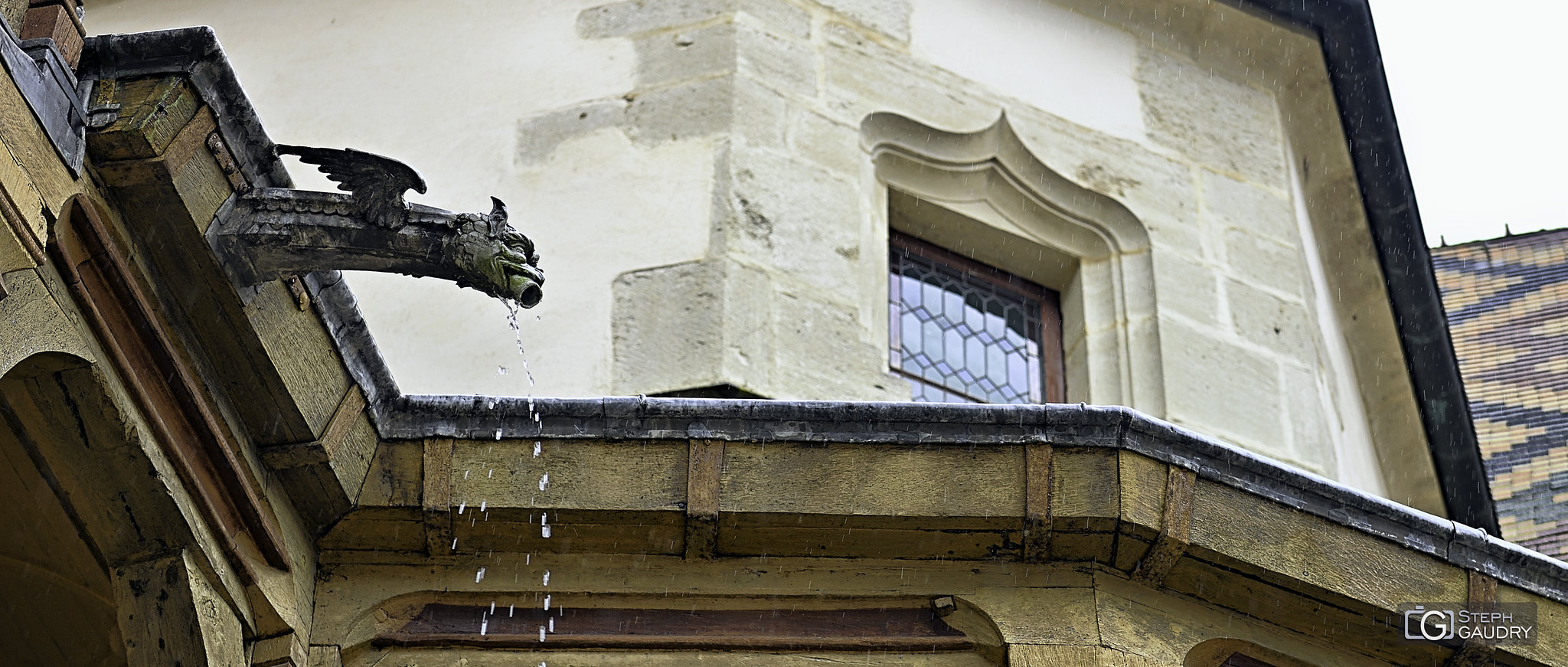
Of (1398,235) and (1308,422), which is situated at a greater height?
(1398,235)

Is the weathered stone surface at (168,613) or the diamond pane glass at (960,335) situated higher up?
the diamond pane glass at (960,335)

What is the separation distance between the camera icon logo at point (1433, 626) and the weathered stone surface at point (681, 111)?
2.64 m

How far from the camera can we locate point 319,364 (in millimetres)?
4492

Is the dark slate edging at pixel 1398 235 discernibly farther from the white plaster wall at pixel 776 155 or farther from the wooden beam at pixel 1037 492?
the wooden beam at pixel 1037 492

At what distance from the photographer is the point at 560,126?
6.44 m

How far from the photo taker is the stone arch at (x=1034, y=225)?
6.77m

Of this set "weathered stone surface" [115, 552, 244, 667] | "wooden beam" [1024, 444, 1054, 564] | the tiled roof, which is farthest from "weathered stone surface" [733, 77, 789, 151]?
the tiled roof

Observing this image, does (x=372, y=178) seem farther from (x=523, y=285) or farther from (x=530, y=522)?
(x=530, y=522)

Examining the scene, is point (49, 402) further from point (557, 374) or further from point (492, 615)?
point (557, 374)

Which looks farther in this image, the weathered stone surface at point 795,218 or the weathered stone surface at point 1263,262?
the weathered stone surface at point 1263,262

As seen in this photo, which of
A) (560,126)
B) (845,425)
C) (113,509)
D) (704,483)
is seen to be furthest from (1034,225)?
(113,509)

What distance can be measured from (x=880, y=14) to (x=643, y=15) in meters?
0.91

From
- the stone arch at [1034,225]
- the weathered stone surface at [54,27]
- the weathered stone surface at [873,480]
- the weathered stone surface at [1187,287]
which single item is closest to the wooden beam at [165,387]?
the weathered stone surface at [54,27]

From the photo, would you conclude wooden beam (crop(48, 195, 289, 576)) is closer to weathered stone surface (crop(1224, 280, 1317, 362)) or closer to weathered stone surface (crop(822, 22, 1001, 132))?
weathered stone surface (crop(822, 22, 1001, 132))
